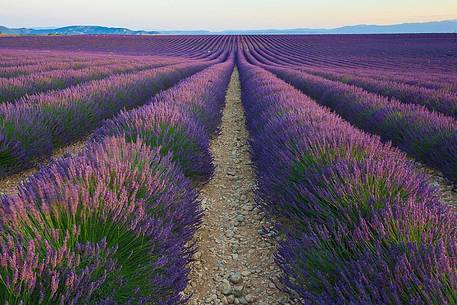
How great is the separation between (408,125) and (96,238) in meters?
4.62

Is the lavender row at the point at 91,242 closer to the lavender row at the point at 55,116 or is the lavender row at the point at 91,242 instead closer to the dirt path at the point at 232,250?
the dirt path at the point at 232,250

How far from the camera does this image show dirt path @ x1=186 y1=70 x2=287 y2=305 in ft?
6.72

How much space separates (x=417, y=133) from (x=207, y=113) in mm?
3088

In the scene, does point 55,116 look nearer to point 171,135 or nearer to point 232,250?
point 171,135

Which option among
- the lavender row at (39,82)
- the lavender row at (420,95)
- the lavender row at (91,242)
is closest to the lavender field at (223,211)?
the lavender row at (91,242)

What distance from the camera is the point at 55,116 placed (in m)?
4.75

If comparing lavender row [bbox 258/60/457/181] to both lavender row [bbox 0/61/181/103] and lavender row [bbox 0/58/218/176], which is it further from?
lavender row [bbox 0/61/181/103]

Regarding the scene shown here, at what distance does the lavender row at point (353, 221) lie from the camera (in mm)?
1249

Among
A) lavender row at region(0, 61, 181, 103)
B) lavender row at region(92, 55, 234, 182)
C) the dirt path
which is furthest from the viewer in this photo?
lavender row at region(0, 61, 181, 103)

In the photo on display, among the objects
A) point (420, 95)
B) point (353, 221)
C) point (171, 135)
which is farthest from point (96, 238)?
A: point (420, 95)

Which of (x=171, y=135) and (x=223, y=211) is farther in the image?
(x=171, y=135)

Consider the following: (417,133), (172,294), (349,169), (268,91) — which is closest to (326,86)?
(268,91)

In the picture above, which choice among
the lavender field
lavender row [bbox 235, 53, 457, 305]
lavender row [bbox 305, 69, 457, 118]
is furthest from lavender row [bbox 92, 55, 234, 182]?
lavender row [bbox 305, 69, 457, 118]

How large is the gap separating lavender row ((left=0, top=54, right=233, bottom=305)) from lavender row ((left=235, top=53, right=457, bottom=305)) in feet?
2.26
